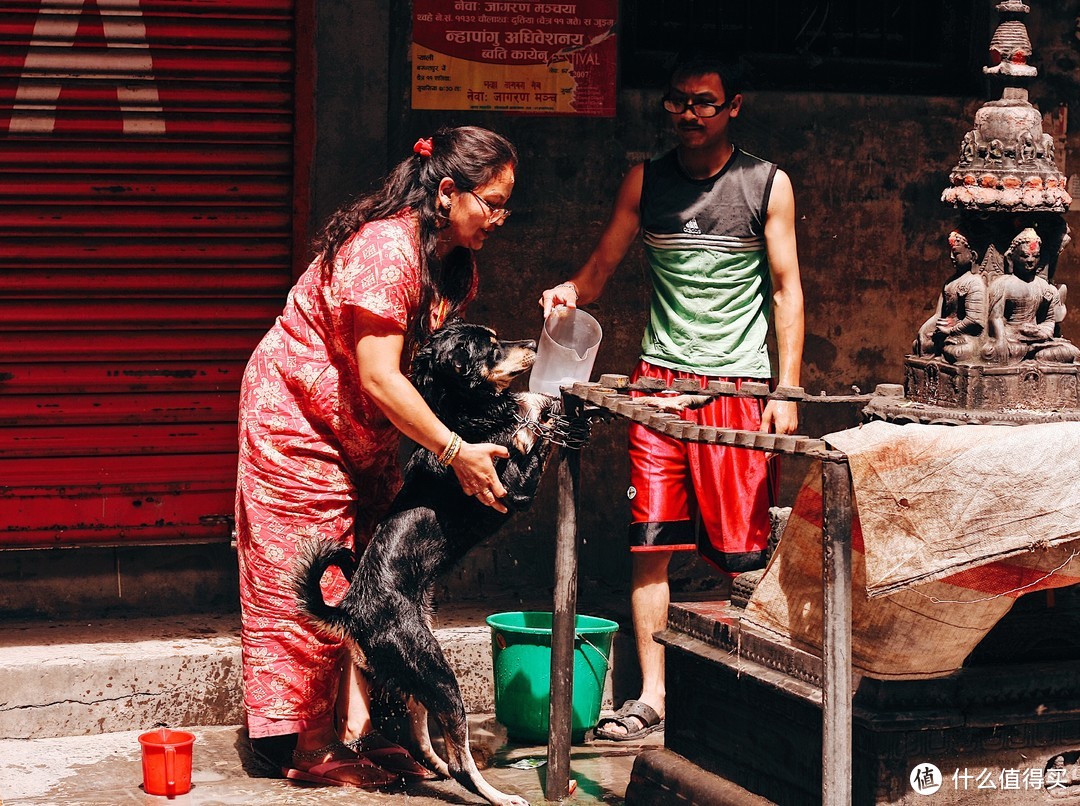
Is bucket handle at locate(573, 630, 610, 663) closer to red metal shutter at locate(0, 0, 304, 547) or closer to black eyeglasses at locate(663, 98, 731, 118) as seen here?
Result: red metal shutter at locate(0, 0, 304, 547)

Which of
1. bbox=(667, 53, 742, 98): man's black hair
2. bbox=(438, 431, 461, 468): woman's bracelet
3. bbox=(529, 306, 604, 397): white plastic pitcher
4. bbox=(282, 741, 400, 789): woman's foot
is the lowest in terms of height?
bbox=(282, 741, 400, 789): woman's foot

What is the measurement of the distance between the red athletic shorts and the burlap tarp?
155cm

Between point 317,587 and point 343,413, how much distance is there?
22.5 inches

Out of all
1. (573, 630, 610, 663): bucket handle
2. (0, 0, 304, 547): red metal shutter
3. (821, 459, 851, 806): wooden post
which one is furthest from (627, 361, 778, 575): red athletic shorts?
(821, 459, 851, 806): wooden post

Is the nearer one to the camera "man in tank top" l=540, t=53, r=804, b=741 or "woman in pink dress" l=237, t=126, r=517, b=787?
"woman in pink dress" l=237, t=126, r=517, b=787

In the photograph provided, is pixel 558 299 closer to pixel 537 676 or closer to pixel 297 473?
pixel 297 473

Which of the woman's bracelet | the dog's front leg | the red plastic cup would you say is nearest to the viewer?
the woman's bracelet

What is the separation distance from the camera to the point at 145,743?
5.29 metres

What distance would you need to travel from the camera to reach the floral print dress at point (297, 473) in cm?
529

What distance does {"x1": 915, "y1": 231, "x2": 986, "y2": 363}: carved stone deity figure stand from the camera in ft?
15.5

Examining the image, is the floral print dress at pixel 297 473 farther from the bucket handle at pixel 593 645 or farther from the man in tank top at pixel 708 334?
the man in tank top at pixel 708 334

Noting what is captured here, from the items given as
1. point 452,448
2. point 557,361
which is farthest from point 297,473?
point 557,361

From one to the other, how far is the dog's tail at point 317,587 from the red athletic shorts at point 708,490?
4.20ft

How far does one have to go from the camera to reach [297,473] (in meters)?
5.34
